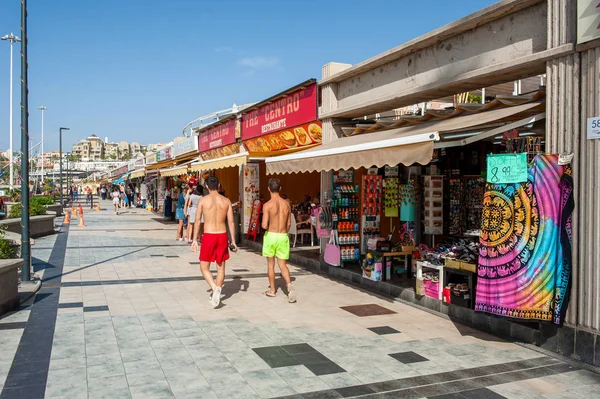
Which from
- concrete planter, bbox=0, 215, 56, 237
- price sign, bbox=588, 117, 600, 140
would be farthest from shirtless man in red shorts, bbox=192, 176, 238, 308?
concrete planter, bbox=0, 215, 56, 237

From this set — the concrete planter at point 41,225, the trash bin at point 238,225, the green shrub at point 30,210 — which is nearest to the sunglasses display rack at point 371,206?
the trash bin at point 238,225

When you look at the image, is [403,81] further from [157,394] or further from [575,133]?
[157,394]

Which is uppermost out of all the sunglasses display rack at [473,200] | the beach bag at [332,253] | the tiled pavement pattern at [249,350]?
the sunglasses display rack at [473,200]

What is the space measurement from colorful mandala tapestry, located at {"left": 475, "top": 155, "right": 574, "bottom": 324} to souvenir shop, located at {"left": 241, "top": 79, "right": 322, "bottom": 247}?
5.78m

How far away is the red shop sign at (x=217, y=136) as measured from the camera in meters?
17.3

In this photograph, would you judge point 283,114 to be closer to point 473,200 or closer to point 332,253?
point 332,253

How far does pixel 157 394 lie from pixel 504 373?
306cm

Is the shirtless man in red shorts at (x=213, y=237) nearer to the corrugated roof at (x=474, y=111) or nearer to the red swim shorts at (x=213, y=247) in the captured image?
the red swim shorts at (x=213, y=247)

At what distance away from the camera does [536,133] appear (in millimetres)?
6219

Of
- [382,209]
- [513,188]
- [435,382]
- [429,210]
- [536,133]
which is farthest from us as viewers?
[382,209]

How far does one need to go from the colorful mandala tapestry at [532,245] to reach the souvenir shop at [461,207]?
1 centimetres

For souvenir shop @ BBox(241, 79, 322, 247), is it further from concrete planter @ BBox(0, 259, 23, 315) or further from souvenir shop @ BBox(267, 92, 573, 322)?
concrete planter @ BBox(0, 259, 23, 315)

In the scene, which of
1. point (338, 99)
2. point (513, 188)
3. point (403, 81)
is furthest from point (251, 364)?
point (338, 99)

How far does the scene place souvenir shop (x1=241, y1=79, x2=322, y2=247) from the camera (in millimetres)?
11227
